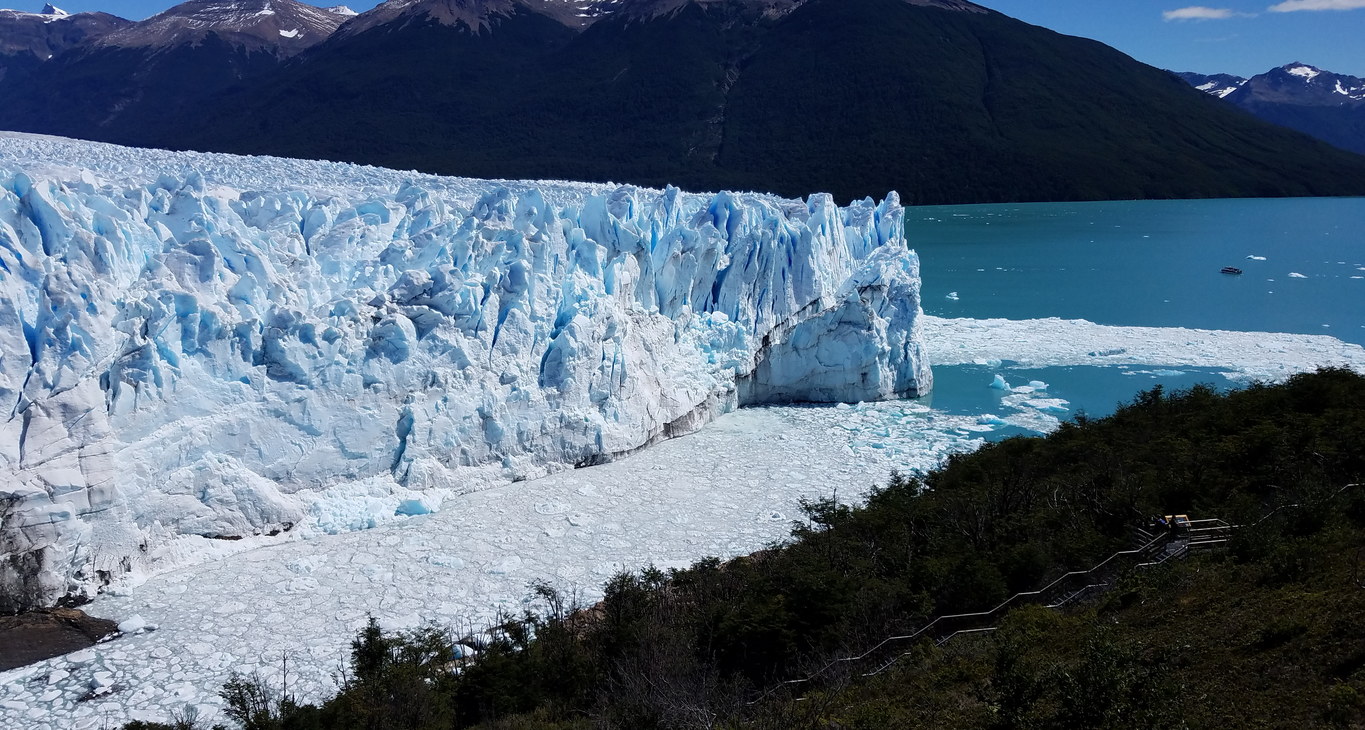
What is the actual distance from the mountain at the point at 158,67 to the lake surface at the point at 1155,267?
2652 inches

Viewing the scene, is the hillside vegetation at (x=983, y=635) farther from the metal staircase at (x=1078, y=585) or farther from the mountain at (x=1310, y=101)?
the mountain at (x=1310, y=101)

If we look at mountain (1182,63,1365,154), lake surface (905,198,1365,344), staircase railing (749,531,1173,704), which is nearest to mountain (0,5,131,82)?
lake surface (905,198,1365,344)

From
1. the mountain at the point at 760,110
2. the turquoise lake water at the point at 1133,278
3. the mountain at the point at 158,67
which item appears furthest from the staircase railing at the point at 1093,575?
the mountain at the point at 158,67

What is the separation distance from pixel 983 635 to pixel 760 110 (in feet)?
262

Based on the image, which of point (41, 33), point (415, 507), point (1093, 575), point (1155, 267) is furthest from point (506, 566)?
point (41, 33)

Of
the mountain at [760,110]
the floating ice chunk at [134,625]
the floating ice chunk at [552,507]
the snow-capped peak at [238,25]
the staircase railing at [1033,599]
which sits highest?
the snow-capped peak at [238,25]

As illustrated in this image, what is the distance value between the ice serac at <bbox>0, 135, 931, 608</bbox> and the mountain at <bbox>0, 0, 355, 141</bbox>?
73.2 metres

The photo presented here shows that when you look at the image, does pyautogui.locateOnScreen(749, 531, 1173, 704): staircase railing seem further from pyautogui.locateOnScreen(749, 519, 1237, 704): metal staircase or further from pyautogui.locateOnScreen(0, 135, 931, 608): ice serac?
pyautogui.locateOnScreen(0, 135, 931, 608): ice serac

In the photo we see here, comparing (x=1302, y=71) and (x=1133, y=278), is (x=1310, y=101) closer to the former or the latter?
(x=1302, y=71)

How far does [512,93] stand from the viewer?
8788 centimetres

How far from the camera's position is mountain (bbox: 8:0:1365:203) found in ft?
233

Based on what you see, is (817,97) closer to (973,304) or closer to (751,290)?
(973,304)

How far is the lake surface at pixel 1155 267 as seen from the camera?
25891 mm

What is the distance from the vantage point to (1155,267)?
34656mm
